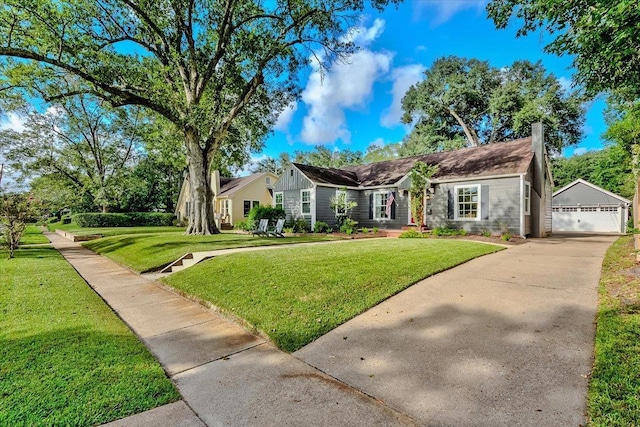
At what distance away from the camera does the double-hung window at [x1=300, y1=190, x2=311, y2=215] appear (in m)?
17.7

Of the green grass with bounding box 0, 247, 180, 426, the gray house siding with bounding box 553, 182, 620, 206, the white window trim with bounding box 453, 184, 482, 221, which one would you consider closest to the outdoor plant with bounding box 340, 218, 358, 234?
the white window trim with bounding box 453, 184, 482, 221

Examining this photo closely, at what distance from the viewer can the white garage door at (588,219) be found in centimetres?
2092

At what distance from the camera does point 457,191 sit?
1496 cm

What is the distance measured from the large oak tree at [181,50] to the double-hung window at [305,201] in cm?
537

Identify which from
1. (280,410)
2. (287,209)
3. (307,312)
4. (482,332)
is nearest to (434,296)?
(482,332)

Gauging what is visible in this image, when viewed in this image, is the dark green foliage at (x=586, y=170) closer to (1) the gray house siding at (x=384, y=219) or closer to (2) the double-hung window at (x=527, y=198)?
(2) the double-hung window at (x=527, y=198)

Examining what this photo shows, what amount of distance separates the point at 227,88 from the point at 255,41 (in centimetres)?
371

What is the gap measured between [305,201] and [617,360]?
15700 mm

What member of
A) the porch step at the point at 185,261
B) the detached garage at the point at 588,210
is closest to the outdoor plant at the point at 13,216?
the porch step at the point at 185,261

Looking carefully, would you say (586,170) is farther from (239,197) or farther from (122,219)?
(122,219)

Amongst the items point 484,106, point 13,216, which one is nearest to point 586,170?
point 484,106

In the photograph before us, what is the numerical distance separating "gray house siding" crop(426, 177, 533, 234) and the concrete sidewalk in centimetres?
1313

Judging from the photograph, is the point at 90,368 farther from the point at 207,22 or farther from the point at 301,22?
the point at 207,22

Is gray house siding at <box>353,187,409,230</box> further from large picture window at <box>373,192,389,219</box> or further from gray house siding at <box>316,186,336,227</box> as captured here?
gray house siding at <box>316,186,336,227</box>
